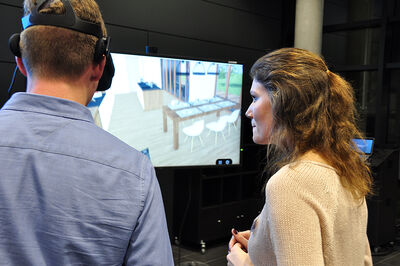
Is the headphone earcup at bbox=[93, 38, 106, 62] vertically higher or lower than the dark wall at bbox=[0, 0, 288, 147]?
lower

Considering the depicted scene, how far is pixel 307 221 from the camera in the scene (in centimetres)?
A: 95

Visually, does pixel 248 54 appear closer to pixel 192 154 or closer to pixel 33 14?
pixel 192 154

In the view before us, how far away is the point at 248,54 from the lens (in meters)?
4.40

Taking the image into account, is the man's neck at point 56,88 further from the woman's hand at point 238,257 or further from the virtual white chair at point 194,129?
the virtual white chair at point 194,129

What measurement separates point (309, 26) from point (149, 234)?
4094 millimetres

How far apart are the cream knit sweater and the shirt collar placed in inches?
20.4

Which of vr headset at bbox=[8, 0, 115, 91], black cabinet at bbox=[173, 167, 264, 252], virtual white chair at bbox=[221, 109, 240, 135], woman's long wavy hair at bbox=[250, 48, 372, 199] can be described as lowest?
black cabinet at bbox=[173, 167, 264, 252]

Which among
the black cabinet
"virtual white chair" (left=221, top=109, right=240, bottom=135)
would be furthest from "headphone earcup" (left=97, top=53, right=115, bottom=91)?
A: the black cabinet

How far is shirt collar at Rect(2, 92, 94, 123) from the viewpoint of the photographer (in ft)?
2.34

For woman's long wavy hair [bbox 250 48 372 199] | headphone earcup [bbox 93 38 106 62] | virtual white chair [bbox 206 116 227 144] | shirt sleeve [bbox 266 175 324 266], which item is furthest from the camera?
virtual white chair [bbox 206 116 227 144]

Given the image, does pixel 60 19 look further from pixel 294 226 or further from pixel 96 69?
pixel 294 226

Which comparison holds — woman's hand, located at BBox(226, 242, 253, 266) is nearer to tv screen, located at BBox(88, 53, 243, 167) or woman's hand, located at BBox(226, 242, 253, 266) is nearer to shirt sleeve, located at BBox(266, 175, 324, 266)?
shirt sleeve, located at BBox(266, 175, 324, 266)

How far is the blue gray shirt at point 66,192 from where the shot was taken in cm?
67

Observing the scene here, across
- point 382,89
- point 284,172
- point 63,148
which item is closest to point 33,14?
point 63,148
